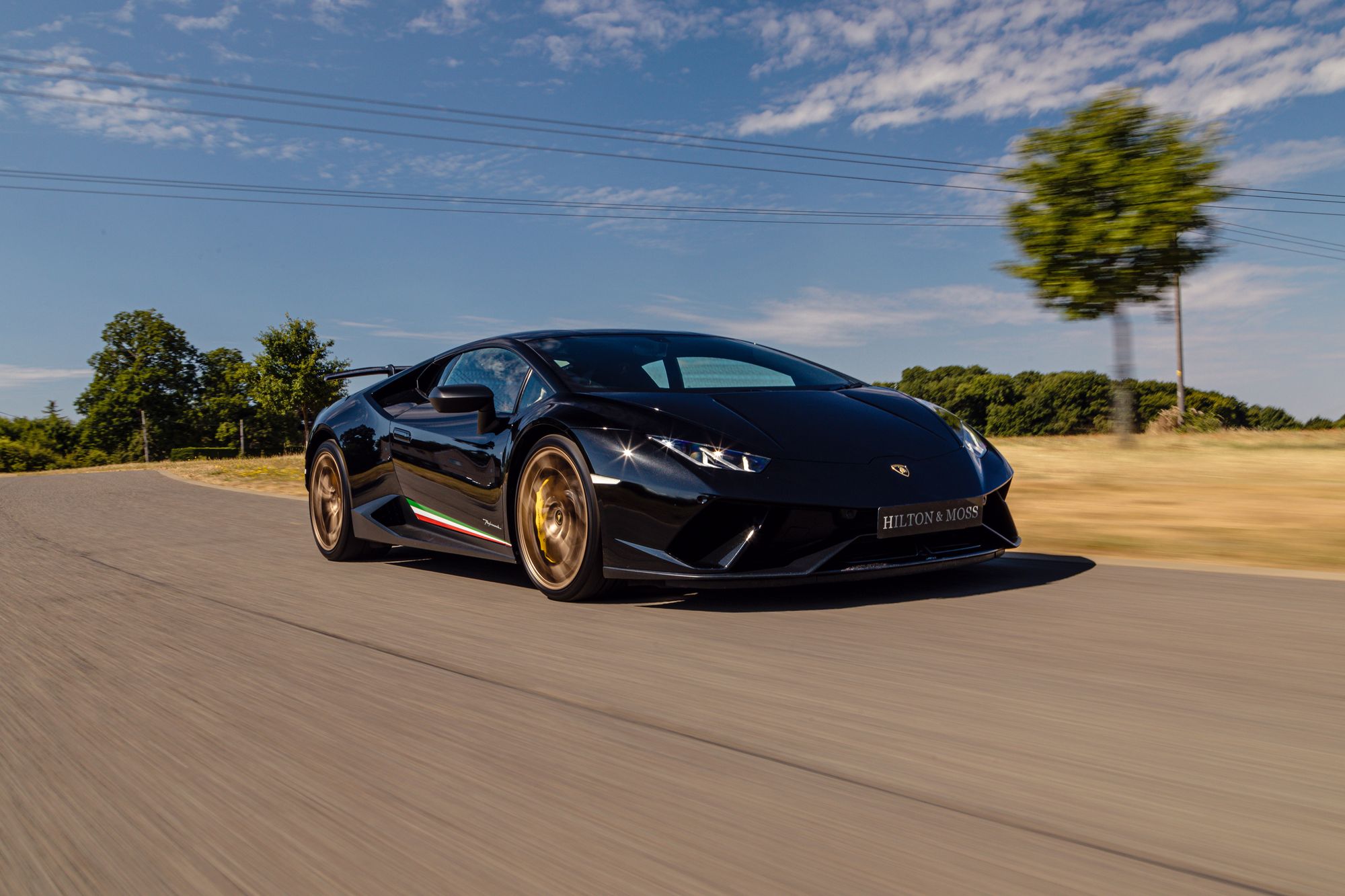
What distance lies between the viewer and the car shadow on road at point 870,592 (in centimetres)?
458

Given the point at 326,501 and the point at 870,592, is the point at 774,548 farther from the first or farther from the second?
the point at 326,501

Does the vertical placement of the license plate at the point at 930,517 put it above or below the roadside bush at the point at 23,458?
below

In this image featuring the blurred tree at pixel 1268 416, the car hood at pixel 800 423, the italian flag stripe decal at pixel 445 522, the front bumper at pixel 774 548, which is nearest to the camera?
the front bumper at pixel 774 548

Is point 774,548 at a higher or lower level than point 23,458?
lower

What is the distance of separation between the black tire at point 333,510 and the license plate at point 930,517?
374 centimetres

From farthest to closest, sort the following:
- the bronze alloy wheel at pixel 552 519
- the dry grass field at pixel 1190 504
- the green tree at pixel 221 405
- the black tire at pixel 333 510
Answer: the green tree at pixel 221 405 < the black tire at pixel 333 510 < the dry grass field at pixel 1190 504 < the bronze alloy wheel at pixel 552 519

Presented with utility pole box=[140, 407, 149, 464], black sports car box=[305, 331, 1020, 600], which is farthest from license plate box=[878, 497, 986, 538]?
utility pole box=[140, 407, 149, 464]

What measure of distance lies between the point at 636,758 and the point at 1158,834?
3.76 feet

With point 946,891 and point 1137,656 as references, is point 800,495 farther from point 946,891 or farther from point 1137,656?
point 946,891

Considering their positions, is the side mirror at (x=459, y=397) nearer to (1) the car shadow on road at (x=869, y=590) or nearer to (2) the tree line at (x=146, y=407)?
(1) the car shadow on road at (x=869, y=590)

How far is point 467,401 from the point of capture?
5.22 meters

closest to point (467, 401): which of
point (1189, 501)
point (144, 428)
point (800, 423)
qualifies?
point (800, 423)

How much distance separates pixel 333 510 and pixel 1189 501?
18.6 ft

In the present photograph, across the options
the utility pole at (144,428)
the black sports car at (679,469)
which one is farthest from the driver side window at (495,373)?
the utility pole at (144,428)
